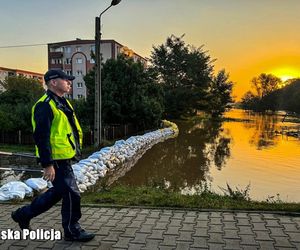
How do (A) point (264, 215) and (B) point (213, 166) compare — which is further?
(B) point (213, 166)

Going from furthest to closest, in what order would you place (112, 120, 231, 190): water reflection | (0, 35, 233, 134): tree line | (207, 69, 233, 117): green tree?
(207, 69, 233, 117): green tree
(0, 35, 233, 134): tree line
(112, 120, 231, 190): water reflection

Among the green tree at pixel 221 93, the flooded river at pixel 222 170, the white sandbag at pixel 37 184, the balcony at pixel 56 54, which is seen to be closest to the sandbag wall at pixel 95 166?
the white sandbag at pixel 37 184

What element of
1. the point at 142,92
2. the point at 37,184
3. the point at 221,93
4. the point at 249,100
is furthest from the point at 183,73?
the point at 249,100

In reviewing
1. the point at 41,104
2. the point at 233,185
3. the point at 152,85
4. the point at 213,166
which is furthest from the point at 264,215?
the point at 152,85

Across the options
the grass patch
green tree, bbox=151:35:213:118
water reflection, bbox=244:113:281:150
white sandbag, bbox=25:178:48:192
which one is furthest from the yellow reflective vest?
green tree, bbox=151:35:213:118

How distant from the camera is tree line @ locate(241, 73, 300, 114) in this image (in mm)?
66125

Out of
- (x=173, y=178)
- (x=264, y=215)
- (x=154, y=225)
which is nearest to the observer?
(x=154, y=225)

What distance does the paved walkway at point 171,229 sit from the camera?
3.72 m

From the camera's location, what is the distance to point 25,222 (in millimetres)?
3943

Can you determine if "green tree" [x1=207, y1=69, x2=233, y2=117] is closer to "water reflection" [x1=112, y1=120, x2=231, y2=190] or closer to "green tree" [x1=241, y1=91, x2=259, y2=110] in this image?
"green tree" [x1=241, y1=91, x2=259, y2=110]

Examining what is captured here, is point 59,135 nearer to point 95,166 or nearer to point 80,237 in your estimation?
point 80,237

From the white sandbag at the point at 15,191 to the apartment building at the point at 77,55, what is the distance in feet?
165

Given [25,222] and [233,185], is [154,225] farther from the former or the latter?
[233,185]

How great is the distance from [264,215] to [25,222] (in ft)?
10.0
